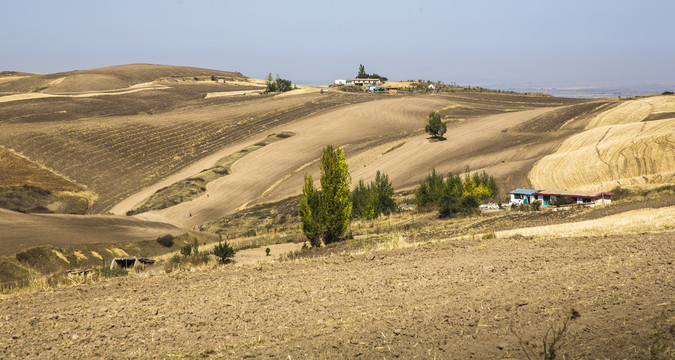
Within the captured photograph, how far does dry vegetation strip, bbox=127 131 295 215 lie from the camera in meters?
71.6

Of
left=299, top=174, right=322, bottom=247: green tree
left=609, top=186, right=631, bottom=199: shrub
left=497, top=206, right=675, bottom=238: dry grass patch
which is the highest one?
left=497, top=206, right=675, bottom=238: dry grass patch

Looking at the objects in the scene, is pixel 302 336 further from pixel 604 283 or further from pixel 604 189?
pixel 604 189

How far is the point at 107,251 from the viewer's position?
131ft

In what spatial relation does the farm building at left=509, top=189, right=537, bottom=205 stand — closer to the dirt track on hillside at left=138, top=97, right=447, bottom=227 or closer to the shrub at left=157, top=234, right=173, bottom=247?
the dirt track on hillside at left=138, top=97, right=447, bottom=227

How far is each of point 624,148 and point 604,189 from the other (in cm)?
1402

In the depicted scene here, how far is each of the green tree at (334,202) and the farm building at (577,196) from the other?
2575 cm

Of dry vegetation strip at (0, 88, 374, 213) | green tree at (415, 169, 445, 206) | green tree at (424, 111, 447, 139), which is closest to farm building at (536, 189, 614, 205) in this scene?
green tree at (415, 169, 445, 206)

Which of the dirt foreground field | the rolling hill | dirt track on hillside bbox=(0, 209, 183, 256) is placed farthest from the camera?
the rolling hill

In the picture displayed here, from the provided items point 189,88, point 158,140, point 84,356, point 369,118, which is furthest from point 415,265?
point 189,88

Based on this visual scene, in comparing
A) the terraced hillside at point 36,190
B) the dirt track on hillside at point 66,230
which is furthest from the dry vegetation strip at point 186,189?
the dirt track on hillside at point 66,230

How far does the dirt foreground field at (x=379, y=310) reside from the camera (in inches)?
433

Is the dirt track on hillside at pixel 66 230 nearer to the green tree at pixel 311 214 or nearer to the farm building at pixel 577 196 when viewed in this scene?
the green tree at pixel 311 214

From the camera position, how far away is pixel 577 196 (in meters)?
53.8

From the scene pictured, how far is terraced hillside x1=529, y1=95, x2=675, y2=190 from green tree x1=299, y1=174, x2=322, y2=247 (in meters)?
35.0
